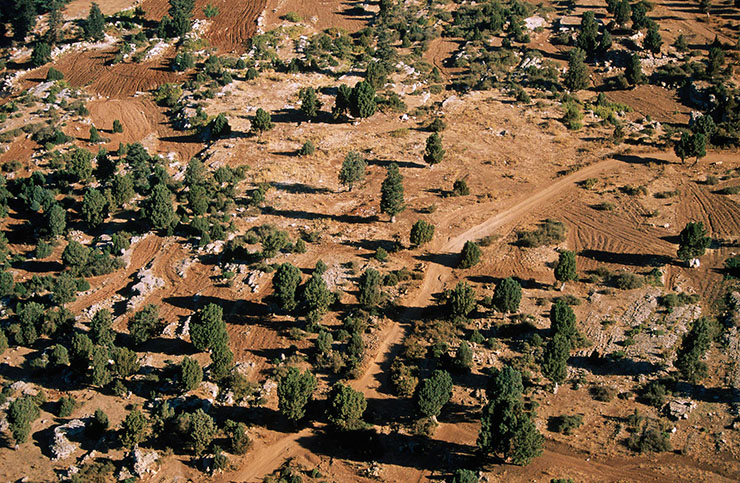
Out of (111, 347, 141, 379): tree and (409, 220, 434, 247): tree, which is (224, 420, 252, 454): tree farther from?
(409, 220, 434, 247): tree

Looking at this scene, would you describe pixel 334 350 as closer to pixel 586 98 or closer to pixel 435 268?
pixel 435 268

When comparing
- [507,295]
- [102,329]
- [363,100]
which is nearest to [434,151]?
[363,100]

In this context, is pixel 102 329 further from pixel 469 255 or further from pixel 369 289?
pixel 469 255

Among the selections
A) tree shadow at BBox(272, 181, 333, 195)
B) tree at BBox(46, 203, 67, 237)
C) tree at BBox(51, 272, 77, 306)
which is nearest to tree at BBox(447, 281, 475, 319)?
tree shadow at BBox(272, 181, 333, 195)

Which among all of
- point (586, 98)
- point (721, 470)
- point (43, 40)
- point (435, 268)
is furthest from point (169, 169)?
point (721, 470)

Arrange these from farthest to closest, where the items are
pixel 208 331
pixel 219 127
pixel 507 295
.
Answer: pixel 219 127 → pixel 507 295 → pixel 208 331

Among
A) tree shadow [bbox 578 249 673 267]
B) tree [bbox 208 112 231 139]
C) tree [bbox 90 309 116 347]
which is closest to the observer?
tree [bbox 90 309 116 347]

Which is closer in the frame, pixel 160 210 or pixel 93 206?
pixel 160 210
